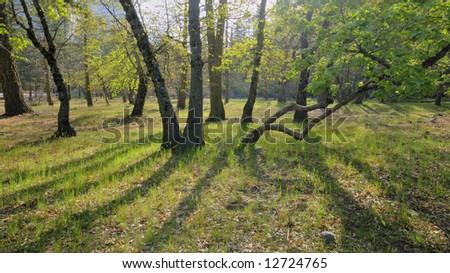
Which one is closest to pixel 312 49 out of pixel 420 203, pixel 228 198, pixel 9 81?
pixel 420 203

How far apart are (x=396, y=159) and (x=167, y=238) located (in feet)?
24.7

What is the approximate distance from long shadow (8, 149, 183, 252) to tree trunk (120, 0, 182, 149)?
8.53 ft

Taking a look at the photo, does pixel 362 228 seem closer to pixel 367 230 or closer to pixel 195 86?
pixel 367 230

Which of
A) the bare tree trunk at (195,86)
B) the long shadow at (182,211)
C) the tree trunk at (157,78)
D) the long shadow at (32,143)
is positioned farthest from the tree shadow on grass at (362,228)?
the long shadow at (32,143)

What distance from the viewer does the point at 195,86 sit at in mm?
8836

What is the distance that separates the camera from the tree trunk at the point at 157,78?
7.91 m

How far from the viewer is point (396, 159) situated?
313 inches

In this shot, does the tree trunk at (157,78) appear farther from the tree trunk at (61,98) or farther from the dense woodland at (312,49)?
the tree trunk at (61,98)

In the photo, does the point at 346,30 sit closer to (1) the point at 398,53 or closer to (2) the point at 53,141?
(1) the point at 398,53

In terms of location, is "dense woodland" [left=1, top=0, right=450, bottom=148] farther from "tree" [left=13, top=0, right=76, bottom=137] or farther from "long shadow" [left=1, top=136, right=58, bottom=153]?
"long shadow" [left=1, top=136, right=58, bottom=153]

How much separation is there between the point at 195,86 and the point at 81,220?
560 cm

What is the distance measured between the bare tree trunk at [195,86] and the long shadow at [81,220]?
9.25 feet

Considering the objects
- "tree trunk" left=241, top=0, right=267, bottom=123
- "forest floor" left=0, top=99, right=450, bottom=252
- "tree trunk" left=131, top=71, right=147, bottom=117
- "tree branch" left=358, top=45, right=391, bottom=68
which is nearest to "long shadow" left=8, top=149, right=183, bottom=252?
"forest floor" left=0, top=99, right=450, bottom=252

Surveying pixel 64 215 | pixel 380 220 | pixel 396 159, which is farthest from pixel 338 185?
pixel 64 215
